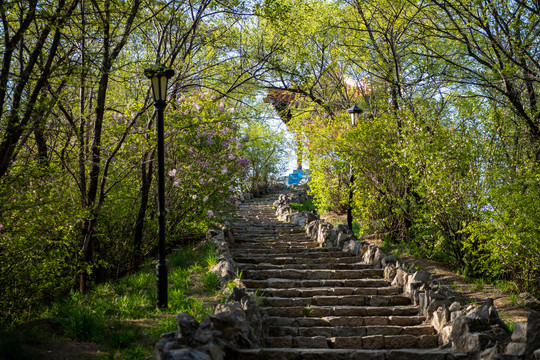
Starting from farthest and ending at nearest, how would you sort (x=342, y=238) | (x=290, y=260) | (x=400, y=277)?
(x=342, y=238), (x=290, y=260), (x=400, y=277)

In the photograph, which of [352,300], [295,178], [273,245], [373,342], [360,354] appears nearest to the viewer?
[360,354]

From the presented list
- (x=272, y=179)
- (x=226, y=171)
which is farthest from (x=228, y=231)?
(x=272, y=179)

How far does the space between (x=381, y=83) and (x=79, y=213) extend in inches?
402

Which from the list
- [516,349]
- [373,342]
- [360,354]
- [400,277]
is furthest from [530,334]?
[400,277]

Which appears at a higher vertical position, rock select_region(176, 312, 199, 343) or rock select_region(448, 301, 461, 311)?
rock select_region(176, 312, 199, 343)

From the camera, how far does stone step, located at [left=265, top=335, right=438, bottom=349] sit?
7104 mm

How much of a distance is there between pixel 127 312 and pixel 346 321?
3328mm

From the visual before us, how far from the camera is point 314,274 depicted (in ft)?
32.9

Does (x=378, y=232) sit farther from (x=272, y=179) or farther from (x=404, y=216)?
(x=272, y=179)

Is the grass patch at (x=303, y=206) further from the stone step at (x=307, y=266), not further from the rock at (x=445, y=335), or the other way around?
the rock at (x=445, y=335)

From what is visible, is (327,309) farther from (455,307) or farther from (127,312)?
(127,312)

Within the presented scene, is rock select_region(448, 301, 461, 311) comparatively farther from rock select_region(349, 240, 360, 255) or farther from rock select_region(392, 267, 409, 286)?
rock select_region(349, 240, 360, 255)

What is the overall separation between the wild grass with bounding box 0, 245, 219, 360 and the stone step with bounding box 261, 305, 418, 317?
1206 millimetres

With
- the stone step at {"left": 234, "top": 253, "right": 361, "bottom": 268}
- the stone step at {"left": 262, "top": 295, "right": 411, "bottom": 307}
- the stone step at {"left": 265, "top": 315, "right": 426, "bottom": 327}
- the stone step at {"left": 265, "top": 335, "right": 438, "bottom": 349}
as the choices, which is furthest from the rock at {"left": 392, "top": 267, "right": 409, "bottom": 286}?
the stone step at {"left": 265, "top": 335, "right": 438, "bottom": 349}
